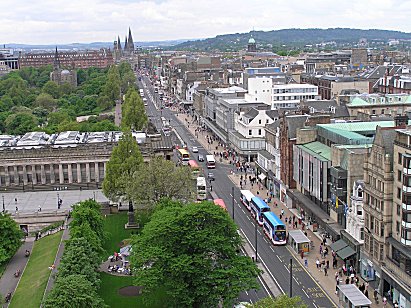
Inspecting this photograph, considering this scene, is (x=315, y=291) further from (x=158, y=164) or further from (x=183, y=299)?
(x=158, y=164)

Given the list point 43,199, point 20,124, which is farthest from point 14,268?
point 20,124

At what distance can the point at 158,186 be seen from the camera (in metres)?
83.3

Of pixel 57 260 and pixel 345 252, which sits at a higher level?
pixel 345 252

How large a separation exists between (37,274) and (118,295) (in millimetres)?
13711

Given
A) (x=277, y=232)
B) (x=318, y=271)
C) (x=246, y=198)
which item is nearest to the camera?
(x=318, y=271)

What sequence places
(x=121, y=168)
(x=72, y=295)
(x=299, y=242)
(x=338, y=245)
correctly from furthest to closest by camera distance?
(x=121, y=168), (x=299, y=242), (x=338, y=245), (x=72, y=295)

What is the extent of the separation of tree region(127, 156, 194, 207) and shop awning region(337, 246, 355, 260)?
22.2 meters

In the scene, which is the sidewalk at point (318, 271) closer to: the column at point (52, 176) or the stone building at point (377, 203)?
the stone building at point (377, 203)

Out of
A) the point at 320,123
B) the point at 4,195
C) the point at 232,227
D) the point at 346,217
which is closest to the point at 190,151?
the point at 4,195

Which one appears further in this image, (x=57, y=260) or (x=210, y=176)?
(x=210, y=176)

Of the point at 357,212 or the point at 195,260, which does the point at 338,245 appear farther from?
the point at 195,260

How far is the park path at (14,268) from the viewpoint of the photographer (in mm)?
71250

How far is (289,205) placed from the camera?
3792 inches

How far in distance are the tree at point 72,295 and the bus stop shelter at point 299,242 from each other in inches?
1148
